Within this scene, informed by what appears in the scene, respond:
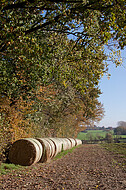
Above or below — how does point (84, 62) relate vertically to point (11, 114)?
above

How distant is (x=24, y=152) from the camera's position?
10.7 meters

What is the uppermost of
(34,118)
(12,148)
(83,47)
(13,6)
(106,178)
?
(13,6)

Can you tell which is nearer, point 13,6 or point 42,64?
point 13,6

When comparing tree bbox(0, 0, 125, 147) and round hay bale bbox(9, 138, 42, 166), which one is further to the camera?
round hay bale bbox(9, 138, 42, 166)

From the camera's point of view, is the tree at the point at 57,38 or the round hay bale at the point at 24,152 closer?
the tree at the point at 57,38

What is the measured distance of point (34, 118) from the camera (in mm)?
15055

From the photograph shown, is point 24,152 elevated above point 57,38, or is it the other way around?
point 57,38

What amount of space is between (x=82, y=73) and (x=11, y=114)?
450cm

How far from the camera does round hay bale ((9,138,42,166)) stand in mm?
10570

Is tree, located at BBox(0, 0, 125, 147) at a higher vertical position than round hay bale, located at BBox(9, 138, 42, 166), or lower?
higher

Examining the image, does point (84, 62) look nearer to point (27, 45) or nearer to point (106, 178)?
point (27, 45)

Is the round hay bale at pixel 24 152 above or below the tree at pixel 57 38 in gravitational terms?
below

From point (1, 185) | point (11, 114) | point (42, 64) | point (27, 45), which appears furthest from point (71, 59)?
point (1, 185)

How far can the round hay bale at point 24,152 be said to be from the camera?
34.7ft
